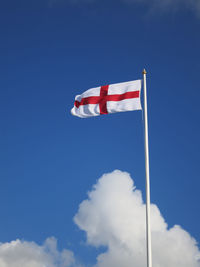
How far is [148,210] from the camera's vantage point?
67.4ft

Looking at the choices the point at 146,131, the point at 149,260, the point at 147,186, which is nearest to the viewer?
the point at 149,260

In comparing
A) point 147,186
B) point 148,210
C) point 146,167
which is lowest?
point 148,210

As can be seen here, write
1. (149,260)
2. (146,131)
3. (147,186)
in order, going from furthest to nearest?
(146,131), (147,186), (149,260)

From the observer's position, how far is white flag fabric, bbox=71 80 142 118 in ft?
81.0

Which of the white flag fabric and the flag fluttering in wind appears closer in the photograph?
the flag fluttering in wind

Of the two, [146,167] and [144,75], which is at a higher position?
[144,75]

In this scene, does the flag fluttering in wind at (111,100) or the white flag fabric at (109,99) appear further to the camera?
the white flag fabric at (109,99)

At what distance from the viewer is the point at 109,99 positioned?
1001 inches

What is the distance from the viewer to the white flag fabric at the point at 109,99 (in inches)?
973

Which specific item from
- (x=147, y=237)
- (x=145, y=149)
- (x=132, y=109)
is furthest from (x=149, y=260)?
(x=132, y=109)

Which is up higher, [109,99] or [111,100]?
[109,99]

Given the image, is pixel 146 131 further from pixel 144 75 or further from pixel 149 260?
pixel 149 260

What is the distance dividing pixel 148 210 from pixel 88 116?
9103mm

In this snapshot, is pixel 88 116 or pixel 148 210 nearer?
pixel 148 210
